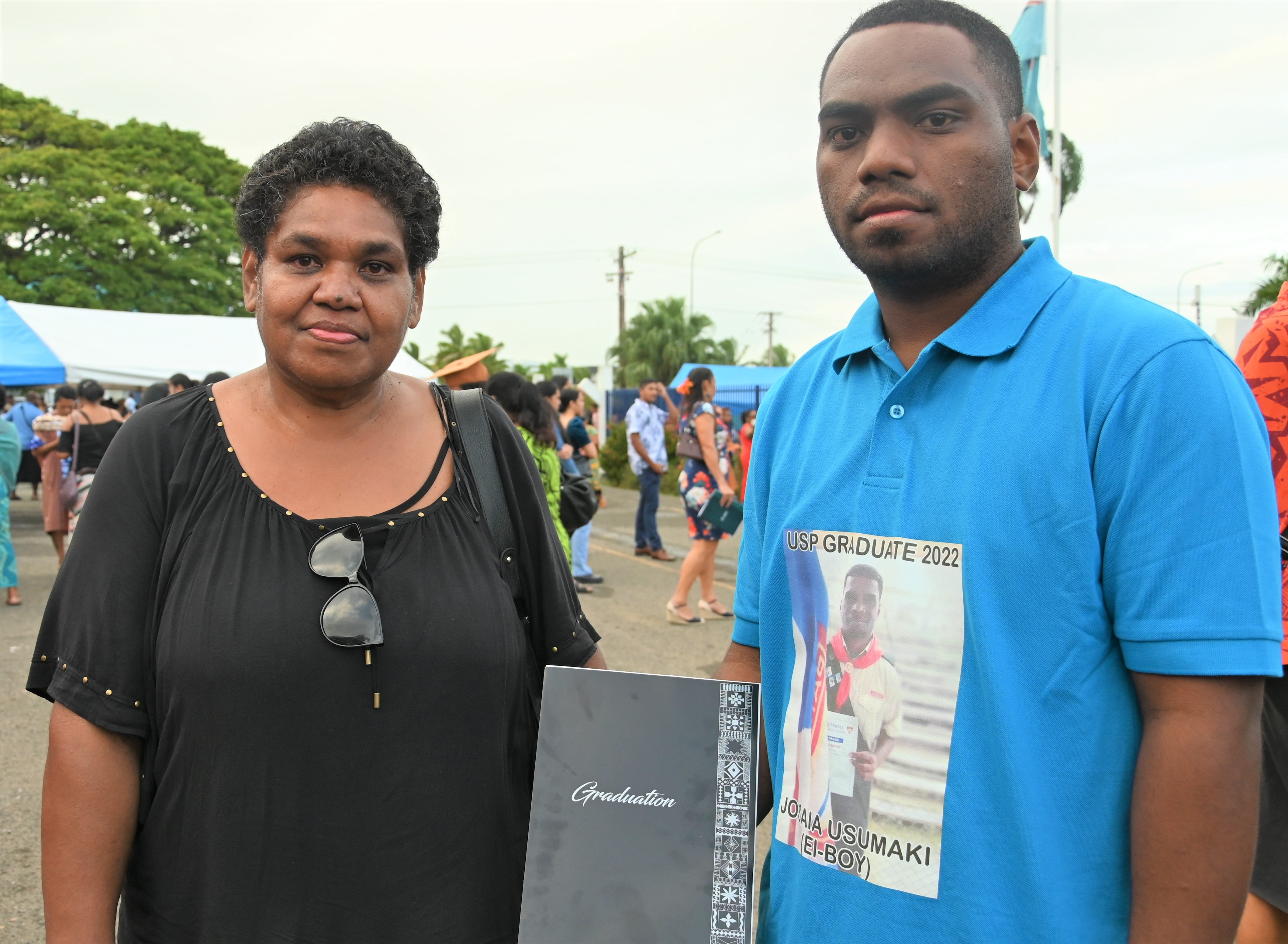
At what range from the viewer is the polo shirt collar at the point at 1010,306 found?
132cm

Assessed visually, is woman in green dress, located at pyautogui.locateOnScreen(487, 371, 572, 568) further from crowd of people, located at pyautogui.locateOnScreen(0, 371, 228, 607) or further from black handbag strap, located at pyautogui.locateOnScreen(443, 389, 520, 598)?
black handbag strap, located at pyautogui.locateOnScreen(443, 389, 520, 598)

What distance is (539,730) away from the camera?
4.82 ft

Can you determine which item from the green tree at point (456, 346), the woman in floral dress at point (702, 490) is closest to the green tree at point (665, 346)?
the green tree at point (456, 346)

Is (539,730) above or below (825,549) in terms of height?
below

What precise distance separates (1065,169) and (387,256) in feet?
65.3

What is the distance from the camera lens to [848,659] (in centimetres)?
137

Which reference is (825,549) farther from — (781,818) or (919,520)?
(781,818)

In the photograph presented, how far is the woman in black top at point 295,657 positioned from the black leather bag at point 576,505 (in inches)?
156

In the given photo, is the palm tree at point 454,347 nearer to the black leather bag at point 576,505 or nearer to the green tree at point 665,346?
the green tree at point 665,346

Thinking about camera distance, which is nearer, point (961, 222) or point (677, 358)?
point (961, 222)

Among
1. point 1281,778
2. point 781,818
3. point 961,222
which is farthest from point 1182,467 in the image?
point 1281,778

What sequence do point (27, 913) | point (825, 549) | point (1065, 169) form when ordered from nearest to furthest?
point (825, 549), point (27, 913), point (1065, 169)

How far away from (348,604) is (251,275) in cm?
69

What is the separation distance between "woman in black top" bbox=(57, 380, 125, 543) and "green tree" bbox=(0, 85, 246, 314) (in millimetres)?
19427
